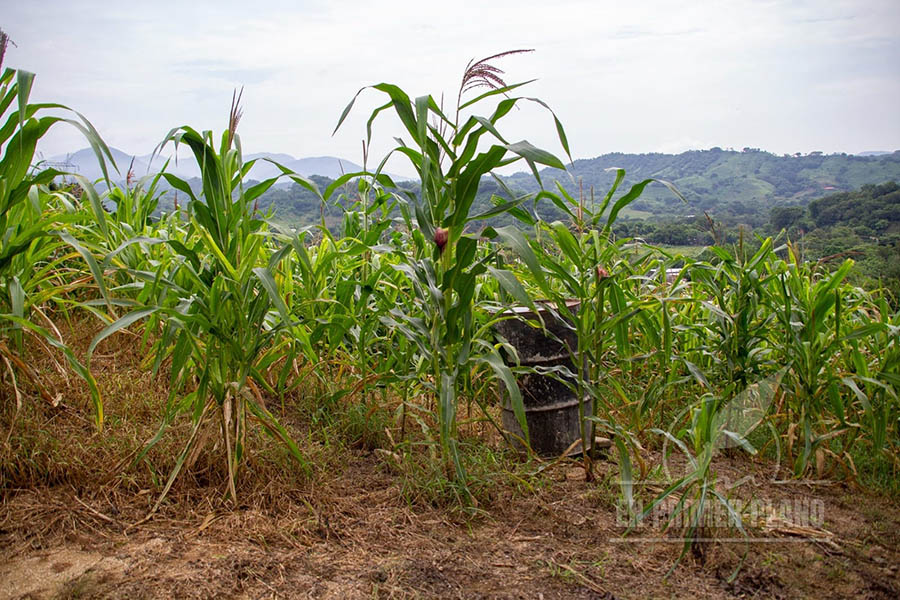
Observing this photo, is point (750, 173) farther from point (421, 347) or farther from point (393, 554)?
point (393, 554)

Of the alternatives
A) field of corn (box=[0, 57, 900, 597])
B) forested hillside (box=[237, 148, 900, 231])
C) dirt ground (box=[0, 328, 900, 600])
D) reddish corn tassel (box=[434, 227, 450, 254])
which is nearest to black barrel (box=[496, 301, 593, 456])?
field of corn (box=[0, 57, 900, 597])

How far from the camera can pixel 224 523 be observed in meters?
1.54

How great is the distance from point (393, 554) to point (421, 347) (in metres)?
0.58

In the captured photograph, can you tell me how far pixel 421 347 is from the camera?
5.68 feet

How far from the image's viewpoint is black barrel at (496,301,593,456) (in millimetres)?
2178

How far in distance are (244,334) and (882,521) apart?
2.03 metres

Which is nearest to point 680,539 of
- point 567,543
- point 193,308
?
point 567,543

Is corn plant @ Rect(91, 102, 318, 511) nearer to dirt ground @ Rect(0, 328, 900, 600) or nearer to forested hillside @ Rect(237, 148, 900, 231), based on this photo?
dirt ground @ Rect(0, 328, 900, 600)

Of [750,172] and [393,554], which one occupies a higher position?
[750,172]

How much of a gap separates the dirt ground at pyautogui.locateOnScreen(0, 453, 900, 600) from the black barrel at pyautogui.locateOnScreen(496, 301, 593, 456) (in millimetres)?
436

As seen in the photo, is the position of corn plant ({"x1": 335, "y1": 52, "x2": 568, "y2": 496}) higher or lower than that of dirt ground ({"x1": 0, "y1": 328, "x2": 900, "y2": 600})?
higher

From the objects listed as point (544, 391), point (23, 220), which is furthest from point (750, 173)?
point (23, 220)

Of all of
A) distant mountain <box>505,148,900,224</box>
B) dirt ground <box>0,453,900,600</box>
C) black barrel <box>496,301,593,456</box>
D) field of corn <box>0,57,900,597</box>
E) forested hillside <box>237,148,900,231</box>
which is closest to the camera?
dirt ground <box>0,453,900,600</box>

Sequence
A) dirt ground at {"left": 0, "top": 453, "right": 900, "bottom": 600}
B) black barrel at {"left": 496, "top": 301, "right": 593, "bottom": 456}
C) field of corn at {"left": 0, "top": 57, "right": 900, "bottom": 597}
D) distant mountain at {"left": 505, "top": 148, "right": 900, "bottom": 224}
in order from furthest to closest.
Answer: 1. distant mountain at {"left": 505, "top": 148, "right": 900, "bottom": 224}
2. black barrel at {"left": 496, "top": 301, "right": 593, "bottom": 456}
3. field of corn at {"left": 0, "top": 57, "right": 900, "bottom": 597}
4. dirt ground at {"left": 0, "top": 453, "right": 900, "bottom": 600}
